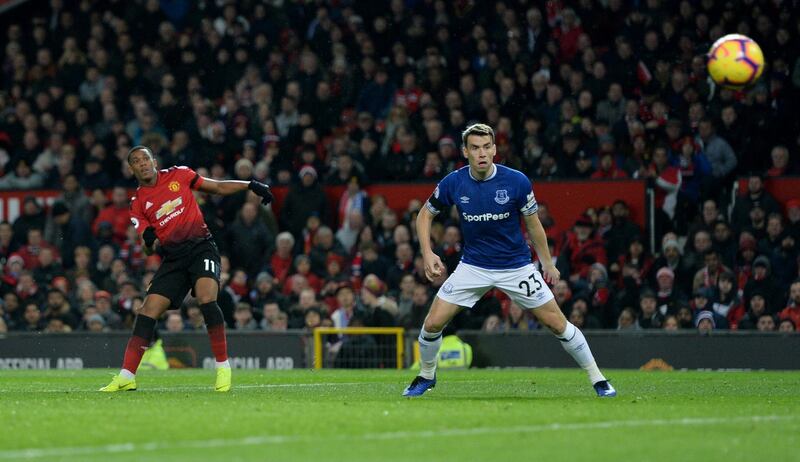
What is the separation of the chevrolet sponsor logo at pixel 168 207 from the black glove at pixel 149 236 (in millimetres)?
163

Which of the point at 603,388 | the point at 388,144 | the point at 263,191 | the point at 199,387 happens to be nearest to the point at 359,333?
the point at 388,144

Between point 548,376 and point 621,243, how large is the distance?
398 cm

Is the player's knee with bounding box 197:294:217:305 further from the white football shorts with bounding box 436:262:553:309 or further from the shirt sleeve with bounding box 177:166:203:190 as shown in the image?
the white football shorts with bounding box 436:262:553:309

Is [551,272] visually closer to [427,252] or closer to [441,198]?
[427,252]

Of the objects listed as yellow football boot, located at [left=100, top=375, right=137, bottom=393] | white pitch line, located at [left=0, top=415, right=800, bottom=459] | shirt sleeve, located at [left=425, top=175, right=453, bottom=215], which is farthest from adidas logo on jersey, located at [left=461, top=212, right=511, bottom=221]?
yellow football boot, located at [left=100, top=375, right=137, bottom=393]

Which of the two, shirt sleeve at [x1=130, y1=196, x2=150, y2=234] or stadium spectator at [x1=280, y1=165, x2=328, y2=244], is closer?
shirt sleeve at [x1=130, y1=196, x2=150, y2=234]

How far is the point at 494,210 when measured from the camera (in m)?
11.4

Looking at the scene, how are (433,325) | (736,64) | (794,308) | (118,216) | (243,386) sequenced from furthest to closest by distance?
(118,216) → (794,308) → (736,64) → (243,386) → (433,325)

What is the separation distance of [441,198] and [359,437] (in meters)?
3.70

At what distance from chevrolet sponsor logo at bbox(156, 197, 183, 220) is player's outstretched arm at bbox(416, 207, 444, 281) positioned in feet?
7.54

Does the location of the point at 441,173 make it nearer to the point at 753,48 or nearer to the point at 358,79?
the point at 358,79

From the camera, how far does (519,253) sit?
1145 centimetres

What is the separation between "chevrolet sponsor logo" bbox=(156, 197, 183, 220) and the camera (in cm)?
1267

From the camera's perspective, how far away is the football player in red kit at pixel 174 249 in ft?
41.4
